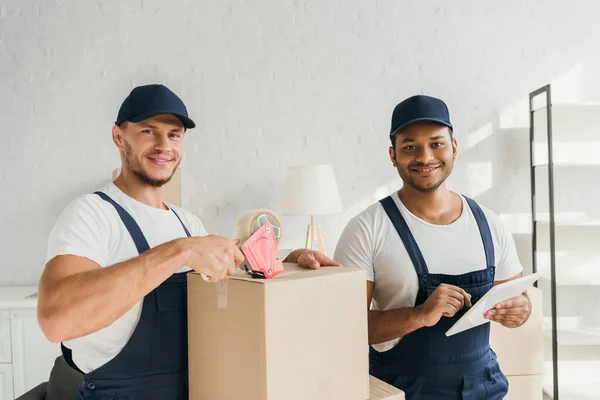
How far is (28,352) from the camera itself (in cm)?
275

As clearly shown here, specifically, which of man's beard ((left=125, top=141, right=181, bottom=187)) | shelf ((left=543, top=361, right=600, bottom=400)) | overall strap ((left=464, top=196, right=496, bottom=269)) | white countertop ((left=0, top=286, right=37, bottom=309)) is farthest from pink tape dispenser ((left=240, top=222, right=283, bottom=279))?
shelf ((left=543, top=361, right=600, bottom=400))

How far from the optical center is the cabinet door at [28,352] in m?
2.74

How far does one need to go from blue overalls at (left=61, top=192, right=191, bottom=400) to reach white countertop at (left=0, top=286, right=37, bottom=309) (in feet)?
5.88

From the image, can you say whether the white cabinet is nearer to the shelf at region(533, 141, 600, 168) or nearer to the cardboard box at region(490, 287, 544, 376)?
the cardboard box at region(490, 287, 544, 376)

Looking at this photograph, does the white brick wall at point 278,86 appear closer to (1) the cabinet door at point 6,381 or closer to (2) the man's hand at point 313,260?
(1) the cabinet door at point 6,381

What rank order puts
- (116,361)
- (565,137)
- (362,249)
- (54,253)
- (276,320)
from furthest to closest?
(565,137) → (362,249) → (116,361) → (54,253) → (276,320)

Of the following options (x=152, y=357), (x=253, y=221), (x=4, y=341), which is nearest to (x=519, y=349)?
(x=253, y=221)

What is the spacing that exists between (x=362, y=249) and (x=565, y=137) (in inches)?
93.8

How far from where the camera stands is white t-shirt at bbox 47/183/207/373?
1.10 metres

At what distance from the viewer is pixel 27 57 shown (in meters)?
3.26

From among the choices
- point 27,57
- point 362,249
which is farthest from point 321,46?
point 362,249

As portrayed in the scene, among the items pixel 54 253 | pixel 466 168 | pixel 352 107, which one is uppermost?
pixel 352 107

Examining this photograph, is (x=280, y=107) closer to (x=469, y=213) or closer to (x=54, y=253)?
(x=469, y=213)

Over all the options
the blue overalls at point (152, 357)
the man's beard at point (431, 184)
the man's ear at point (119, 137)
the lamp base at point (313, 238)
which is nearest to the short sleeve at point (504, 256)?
the man's beard at point (431, 184)
